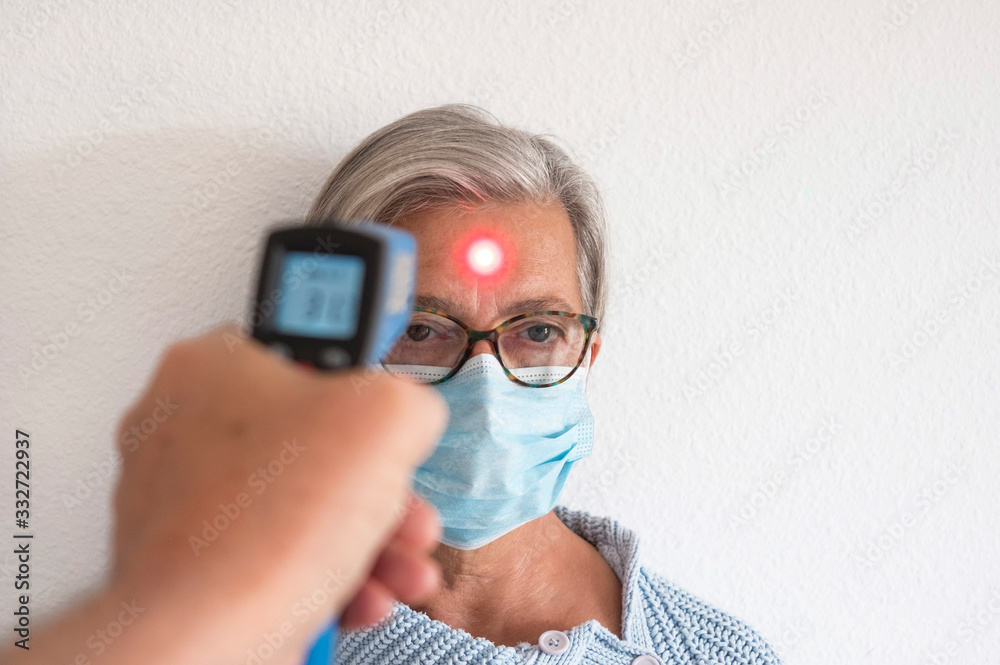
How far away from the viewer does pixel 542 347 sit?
0.96 metres


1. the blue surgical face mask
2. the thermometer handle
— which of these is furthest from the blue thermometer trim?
→ the blue surgical face mask

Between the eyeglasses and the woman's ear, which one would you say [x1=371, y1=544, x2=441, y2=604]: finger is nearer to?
the eyeglasses

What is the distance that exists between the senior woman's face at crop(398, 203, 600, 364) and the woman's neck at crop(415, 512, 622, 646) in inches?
12.4

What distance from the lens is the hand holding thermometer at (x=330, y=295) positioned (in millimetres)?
414

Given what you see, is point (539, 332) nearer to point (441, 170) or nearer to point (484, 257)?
point (484, 257)

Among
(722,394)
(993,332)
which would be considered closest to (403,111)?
(722,394)

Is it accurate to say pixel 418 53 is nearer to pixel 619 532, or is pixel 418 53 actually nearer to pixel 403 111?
pixel 403 111

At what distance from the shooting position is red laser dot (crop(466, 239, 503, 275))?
92 cm

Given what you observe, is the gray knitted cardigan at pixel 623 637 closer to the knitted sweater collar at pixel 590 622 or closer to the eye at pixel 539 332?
the knitted sweater collar at pixel 590 622

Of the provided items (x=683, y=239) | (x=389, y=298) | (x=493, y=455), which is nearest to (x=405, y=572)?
Result: (x=389, y=298)

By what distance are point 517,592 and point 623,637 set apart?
0.16m

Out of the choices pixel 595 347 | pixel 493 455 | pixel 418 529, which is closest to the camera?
pixel 418 529

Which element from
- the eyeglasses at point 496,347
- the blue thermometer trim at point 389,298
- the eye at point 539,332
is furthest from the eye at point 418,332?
the blue thermometer trim at point 389,298

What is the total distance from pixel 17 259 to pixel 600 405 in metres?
0.86
